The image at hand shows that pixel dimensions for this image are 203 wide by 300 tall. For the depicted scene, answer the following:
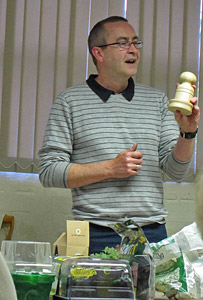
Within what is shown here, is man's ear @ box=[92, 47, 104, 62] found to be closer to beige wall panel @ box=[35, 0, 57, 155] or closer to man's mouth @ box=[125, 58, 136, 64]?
man's mouth @ box=[125, 58, 136, 64]

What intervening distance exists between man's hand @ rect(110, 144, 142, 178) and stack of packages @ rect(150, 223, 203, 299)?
641 mm

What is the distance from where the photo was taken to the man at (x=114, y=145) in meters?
2.17

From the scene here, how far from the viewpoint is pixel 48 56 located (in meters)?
3.29

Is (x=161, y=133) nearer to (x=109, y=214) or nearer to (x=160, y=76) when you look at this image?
(x=109, y=214)

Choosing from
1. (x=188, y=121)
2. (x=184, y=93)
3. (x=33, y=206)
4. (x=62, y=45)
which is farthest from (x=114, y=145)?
(x=62, y=45)

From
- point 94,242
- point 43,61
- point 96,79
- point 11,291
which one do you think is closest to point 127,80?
point 96,79

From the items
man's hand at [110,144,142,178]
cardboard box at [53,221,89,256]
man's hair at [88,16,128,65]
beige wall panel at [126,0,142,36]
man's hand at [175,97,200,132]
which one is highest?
beige wall panel at [126,0,142,36]

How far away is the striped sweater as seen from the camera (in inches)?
87.1

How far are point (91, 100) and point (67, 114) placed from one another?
0.40ft

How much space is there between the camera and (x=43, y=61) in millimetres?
3281

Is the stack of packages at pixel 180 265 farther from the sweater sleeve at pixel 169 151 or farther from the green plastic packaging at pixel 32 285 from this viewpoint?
the sweater sleeve at pixel 169 151

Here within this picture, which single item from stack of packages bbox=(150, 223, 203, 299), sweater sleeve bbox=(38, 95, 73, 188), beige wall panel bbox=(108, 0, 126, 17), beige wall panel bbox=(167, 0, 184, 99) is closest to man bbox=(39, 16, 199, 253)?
sweater sleeve bbox=(38, 95, 73, 188)

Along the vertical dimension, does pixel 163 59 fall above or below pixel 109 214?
above

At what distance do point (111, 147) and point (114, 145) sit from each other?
0.6 inches
